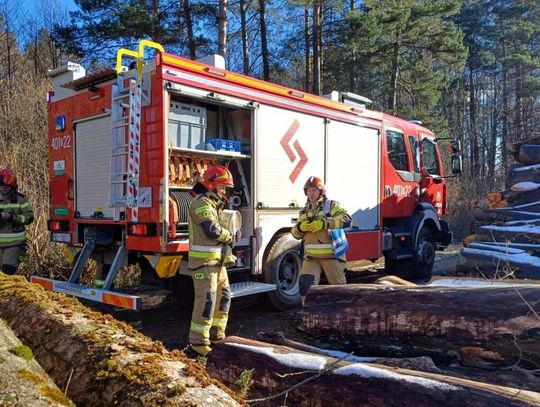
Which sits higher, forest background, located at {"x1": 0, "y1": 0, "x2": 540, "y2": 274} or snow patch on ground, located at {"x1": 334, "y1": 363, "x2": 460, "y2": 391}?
forest background, located at {"x1": 0, "y1": 0, "x2": 540, "y2": 274}

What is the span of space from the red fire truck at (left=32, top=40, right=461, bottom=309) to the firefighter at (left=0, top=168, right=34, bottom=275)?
46 centimetres

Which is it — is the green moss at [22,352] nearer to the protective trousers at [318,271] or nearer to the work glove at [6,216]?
the protective trousers at [318,271]

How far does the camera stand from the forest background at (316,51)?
12078 millimetres

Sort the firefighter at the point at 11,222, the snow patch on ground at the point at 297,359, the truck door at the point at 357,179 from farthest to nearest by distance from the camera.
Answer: the truck door at the point at 357,179, the firefighter at the point at 11,222, the snow patch on ground at the point at 297,359

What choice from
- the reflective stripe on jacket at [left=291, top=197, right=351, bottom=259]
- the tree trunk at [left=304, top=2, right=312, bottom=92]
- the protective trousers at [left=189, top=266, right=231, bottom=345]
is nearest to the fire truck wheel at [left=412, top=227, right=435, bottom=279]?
the reflective stripe on jacket at [left=291, top=197, right=351, bottom=259]

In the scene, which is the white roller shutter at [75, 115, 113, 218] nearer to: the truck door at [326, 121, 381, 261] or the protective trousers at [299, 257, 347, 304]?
the protective trousers at [299, 257, 347, 304]

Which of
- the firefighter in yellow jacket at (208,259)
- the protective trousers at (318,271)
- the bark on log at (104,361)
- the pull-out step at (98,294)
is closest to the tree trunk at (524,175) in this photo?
the protective trousers at (318,271)

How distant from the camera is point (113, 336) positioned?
8.85ft

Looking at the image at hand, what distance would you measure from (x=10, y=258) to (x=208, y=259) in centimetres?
358

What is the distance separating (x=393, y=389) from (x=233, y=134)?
441 cm

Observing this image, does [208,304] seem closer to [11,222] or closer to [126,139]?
[126,139]

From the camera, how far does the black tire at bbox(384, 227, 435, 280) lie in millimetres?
8961

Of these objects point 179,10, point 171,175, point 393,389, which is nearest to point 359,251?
point 171,175

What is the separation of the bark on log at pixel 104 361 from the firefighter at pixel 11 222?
390 cm
